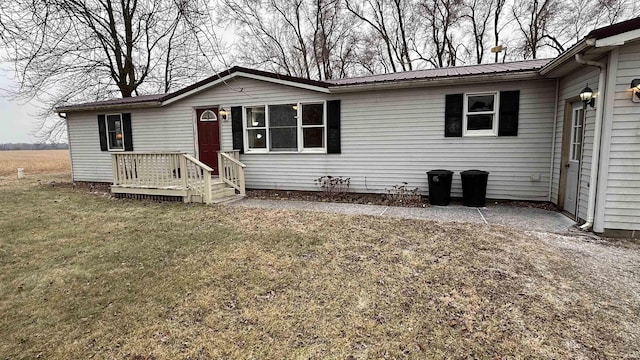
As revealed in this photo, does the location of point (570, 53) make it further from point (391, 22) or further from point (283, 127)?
point (391, 22)

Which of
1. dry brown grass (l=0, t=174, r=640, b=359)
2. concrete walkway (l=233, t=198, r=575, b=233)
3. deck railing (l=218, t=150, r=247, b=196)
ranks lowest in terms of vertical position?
dry brown grass (l=0, t=174, r=640, b=359)

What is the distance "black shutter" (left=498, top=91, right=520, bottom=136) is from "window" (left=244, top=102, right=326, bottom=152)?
4.05 meters

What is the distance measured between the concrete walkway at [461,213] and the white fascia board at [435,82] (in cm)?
264

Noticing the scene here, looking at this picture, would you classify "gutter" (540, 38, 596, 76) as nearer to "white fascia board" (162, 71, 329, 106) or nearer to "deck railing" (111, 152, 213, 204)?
"white fascia board" (162, 71, 329, 106)

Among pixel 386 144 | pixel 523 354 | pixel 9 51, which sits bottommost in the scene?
pixel 523 354

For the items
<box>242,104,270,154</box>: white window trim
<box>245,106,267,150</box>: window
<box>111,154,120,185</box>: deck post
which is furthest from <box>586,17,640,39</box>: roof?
<box>111,154,120,185</box>: deck post

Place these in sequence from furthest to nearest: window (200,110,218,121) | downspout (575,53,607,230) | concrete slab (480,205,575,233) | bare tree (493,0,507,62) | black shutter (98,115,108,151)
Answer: bare tree (493,0,507,62) → black shutter (98,115,108,151) → window (200,110,218,121) → concrete slab (480,205,575,233) → downspout (575,53,607,230)

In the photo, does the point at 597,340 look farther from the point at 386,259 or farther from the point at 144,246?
the point at 144,246

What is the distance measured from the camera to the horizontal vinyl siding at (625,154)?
4551 millimetres

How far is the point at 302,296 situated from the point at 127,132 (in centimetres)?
1014

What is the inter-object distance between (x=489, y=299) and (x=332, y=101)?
6246mm

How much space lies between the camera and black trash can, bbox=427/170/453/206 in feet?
23.1

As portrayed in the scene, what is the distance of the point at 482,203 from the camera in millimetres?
6941

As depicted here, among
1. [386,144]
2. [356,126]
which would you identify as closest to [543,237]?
[386,144]
